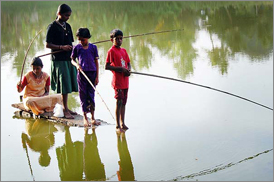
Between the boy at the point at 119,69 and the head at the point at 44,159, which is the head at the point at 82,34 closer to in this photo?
the boy at the point at 119,69

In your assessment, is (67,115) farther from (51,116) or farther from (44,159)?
(44,159)

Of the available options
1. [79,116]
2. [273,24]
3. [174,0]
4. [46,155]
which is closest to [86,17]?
[174,0]

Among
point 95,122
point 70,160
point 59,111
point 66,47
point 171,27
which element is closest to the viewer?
point 70,160

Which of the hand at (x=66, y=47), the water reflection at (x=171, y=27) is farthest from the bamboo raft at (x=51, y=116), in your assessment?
the water reflection at (x=171, y=27)

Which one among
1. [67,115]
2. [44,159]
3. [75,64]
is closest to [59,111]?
[67,115]

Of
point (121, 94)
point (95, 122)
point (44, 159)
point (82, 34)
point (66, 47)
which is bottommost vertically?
point (44, 159)

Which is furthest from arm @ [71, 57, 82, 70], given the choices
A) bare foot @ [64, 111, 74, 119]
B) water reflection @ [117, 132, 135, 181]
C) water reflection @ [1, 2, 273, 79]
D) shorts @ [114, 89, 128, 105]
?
water reflection @ [1, 2, 273, 79]

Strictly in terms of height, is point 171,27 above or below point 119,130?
above

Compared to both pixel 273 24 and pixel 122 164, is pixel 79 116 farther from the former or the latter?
pixel 273 24

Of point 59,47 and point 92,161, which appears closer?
point 92,161

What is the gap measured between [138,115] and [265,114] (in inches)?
59.6

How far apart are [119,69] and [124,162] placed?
115 cm

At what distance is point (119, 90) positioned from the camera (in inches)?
219

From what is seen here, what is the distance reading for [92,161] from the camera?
4.77m
